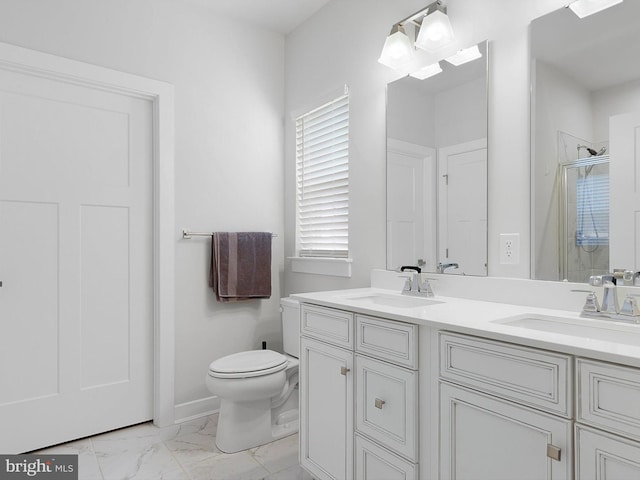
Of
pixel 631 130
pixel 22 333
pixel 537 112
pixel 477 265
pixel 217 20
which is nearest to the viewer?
pixel 631 130

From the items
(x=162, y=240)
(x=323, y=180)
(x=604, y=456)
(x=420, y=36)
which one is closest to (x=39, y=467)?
(x=162, y=240)

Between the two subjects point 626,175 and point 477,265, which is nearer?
point 626,175

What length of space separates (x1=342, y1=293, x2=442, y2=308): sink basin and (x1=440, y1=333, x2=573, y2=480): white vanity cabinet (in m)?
0.51

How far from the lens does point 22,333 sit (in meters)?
2.09

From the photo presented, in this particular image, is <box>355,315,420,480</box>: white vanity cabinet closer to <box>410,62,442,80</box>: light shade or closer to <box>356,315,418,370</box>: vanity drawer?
<box>356,315,418,370</box>: vanity drawer

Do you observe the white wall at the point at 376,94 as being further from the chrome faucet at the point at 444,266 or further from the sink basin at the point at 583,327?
the sink basin at the point at 583,327

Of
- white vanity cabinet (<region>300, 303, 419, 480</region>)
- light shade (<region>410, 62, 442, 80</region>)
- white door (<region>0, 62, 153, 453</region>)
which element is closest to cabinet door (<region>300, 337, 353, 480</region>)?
white vanity cabinet (<region>300, 303, 419, 480</region>)

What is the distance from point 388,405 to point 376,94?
1575mm

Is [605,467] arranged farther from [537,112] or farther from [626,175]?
[537,112]

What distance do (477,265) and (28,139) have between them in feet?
7.48

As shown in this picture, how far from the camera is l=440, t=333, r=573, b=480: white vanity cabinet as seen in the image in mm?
969

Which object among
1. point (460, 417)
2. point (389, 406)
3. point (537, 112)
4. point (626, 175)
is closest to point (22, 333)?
point (389, 406)

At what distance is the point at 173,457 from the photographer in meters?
2.07

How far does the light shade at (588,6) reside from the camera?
1392 mm
